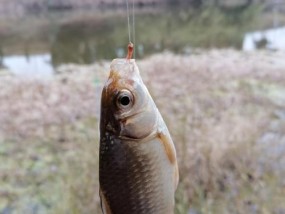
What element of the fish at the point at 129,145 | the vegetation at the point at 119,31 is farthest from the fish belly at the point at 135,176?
the vegetation at the point at 119,31

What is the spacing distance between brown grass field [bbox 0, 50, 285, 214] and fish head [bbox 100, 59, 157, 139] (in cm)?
248

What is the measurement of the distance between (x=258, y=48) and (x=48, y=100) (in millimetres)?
6296

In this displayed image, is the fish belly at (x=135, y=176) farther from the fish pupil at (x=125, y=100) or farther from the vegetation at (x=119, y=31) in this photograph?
the vegetation at (x=119, y=31)

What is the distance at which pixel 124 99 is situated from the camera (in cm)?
108

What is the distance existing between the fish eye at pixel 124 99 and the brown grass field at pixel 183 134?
2.50 meters

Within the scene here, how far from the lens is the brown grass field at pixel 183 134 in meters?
3.78

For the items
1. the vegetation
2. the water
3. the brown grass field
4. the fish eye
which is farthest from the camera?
the vegetation

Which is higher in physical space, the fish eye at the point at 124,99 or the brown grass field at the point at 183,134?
the fish eye at the point at 124,99

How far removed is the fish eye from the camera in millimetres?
1078

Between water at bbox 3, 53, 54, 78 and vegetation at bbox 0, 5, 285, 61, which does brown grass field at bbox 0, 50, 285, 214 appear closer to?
water at bbox 3, 53, 54, 78

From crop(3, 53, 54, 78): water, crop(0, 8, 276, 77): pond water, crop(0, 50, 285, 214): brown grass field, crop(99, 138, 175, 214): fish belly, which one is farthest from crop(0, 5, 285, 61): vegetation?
crop(99, 138, 175, 214): fish belly

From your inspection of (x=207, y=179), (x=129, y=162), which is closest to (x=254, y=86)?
(x=207, y=179)

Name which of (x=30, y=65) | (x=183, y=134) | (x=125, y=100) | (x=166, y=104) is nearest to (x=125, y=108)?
(x=125, y=100)

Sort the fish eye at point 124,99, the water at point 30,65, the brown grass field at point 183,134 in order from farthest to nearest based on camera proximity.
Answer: the water at point 30,65
the brown grass field at point 183,134
the fish eye at point 124,99
